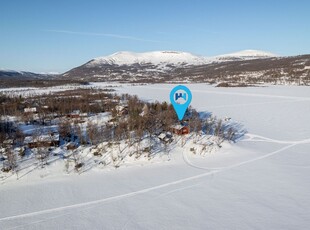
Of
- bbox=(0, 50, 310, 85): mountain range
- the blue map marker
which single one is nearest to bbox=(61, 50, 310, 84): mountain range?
bbox=(0, 50, 310, 85): mountain range

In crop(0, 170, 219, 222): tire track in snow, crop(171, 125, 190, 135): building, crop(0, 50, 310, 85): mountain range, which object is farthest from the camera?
crop(0, 50, 310, 85): mountain range

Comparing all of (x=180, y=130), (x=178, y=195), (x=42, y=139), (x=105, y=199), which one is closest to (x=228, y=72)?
(x=180, y=130)

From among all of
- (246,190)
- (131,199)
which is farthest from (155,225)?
(246,190)

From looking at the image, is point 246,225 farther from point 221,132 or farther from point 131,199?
point 221,132

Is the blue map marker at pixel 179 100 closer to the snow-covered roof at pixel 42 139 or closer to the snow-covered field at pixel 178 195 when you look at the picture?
the snow-covered field at pixel 178 195

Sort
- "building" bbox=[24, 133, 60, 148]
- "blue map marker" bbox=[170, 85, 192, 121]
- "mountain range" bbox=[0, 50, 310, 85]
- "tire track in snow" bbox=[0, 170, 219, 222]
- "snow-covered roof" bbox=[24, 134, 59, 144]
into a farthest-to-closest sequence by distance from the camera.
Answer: "mountain range" bbox=[0, 50, 310, 85]
"blue map marker" bbox=[170, 85, 192, 121]
"snow-covered roof" bbox=[24, 134, 59, 144]
"building" bbox=[24, 133, 60, 148]
"tire track in snow" bbox=[0, 170, 219, 222]

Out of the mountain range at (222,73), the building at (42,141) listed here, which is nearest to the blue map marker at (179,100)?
the building at (42,141)

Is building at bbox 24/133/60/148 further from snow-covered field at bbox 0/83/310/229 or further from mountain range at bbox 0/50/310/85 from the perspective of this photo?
mountain range at bbox 0/50/310/85

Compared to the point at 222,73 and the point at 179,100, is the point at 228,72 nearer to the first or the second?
the point at 222,73

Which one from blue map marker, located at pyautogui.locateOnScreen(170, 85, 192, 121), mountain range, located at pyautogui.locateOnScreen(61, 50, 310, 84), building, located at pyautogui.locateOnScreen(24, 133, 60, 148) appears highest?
mountain range, located at pyautogui.locateOnScreen(61, 50, 310, 84)
